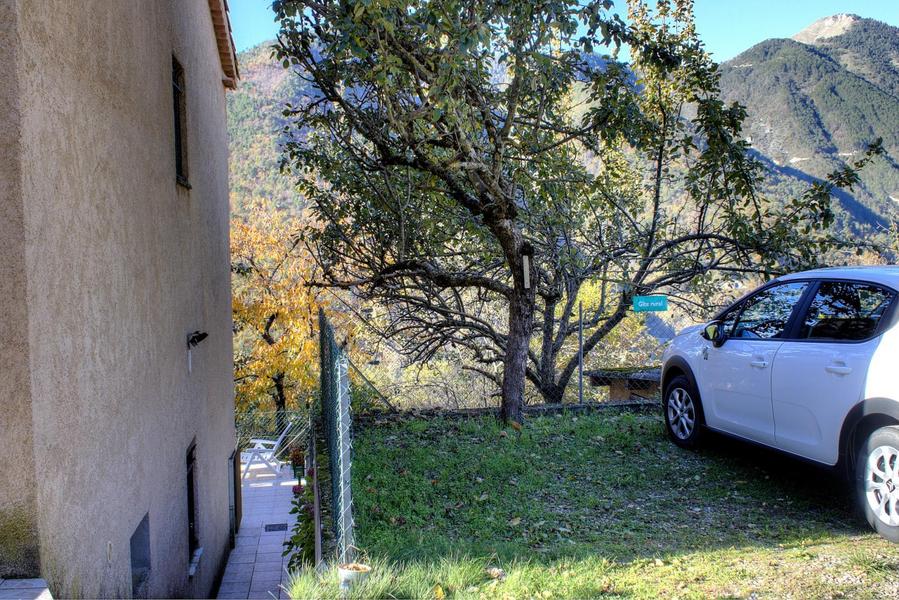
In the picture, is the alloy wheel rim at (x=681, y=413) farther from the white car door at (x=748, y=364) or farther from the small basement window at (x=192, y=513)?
the small basement window at (x=192, y=513)

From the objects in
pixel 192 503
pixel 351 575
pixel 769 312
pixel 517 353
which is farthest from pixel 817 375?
pixel 192 503

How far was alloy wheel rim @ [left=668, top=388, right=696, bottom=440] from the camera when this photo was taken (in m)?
7.59

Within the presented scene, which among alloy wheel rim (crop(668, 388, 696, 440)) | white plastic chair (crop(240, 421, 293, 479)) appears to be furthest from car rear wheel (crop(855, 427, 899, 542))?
white plastic chair (crop(240, 421, 293, 479))

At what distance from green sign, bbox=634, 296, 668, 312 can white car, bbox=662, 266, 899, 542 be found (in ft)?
10.6

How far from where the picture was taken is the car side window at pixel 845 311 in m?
5.12

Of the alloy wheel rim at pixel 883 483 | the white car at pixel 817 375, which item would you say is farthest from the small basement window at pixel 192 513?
the alloy wheel rim at pixel 883 483

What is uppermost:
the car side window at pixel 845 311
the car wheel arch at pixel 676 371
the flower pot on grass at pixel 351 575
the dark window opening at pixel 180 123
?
the dark window opening at pixel 180 123

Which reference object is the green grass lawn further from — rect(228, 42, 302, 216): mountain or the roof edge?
rect(228, 42, 302, 216): mountain

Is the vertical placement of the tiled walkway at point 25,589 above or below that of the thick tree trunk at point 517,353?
below

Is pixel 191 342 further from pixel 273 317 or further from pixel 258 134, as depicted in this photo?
pixel 258 134

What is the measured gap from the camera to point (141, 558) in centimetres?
534

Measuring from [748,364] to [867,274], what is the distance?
1.33 metres

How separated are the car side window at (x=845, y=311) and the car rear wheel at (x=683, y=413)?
6.10 ft

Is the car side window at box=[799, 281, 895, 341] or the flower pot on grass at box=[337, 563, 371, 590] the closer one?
the flower pot on grass at box=[337, 563, 371, 590]
